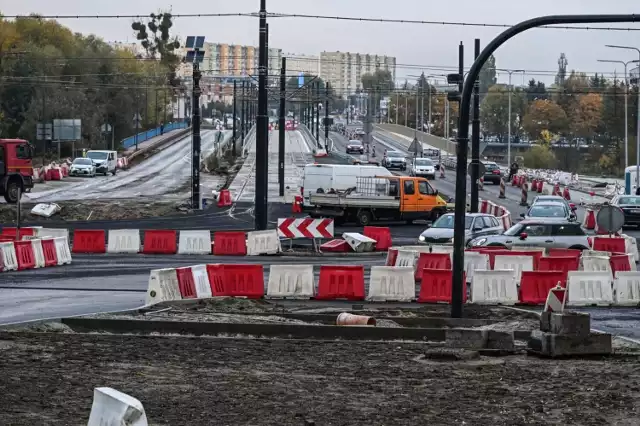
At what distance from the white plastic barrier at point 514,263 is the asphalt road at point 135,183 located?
3631 centimetres

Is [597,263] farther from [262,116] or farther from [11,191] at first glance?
[11,191]

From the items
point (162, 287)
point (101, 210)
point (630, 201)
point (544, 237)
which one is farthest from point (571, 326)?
point (101, 210)

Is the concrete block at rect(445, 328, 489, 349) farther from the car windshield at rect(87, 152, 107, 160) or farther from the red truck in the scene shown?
the car windshield at rect(87, 152, 107, 160)

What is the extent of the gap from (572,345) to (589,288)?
7640 mm

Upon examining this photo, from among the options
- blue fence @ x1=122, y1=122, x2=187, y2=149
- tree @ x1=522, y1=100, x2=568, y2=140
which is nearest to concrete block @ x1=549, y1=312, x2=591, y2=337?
blue fence @ x1=122, y1=122, x2=187, y2=149

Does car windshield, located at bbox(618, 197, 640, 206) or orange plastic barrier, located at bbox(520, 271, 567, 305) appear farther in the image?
car windshield, located at bbox(618, 197, 640, 206)

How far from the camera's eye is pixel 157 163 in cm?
10156

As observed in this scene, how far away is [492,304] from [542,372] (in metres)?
8.69

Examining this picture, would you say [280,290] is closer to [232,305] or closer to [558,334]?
[232,305]

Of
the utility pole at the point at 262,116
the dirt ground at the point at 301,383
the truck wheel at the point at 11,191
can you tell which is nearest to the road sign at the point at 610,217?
the dirt ground at the point at 301,383

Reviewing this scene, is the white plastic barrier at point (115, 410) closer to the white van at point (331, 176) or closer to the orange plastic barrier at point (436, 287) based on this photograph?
the orange plastic barrier at point (436, 287)

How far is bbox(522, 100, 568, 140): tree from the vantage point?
16788 cm

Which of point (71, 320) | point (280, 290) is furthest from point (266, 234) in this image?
point (71, 320)

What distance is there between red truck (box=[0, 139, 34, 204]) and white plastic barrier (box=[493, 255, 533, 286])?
99.9 feet
